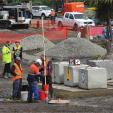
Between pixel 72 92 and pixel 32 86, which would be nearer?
pixel 32 86

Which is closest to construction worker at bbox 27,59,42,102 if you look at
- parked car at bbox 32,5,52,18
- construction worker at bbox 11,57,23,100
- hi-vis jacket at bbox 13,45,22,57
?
construction worker at bbox 11,57,23,100

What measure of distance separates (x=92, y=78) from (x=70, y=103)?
3208mm

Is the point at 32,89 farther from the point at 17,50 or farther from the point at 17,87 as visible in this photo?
the point at 17,50

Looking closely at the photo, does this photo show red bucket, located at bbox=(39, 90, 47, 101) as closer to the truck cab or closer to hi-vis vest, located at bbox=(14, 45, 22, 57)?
hi-vis vest, located at bbox=(14, 45, 22, 57)

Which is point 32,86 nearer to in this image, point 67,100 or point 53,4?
point 67,100

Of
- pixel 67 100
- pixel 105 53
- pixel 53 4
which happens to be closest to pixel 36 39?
pixel 105 53

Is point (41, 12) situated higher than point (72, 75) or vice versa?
point (72, 75)

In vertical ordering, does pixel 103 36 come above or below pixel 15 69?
below

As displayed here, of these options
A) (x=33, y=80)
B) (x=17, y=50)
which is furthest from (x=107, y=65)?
(x=33, y=80)

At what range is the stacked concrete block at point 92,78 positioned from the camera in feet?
70.4

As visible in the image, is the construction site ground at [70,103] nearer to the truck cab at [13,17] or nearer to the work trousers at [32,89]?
the work trousers at [32,89]

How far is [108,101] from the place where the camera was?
18906 mm

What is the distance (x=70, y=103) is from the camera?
60.8 ft

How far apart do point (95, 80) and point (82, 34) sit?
25449 millimetres
